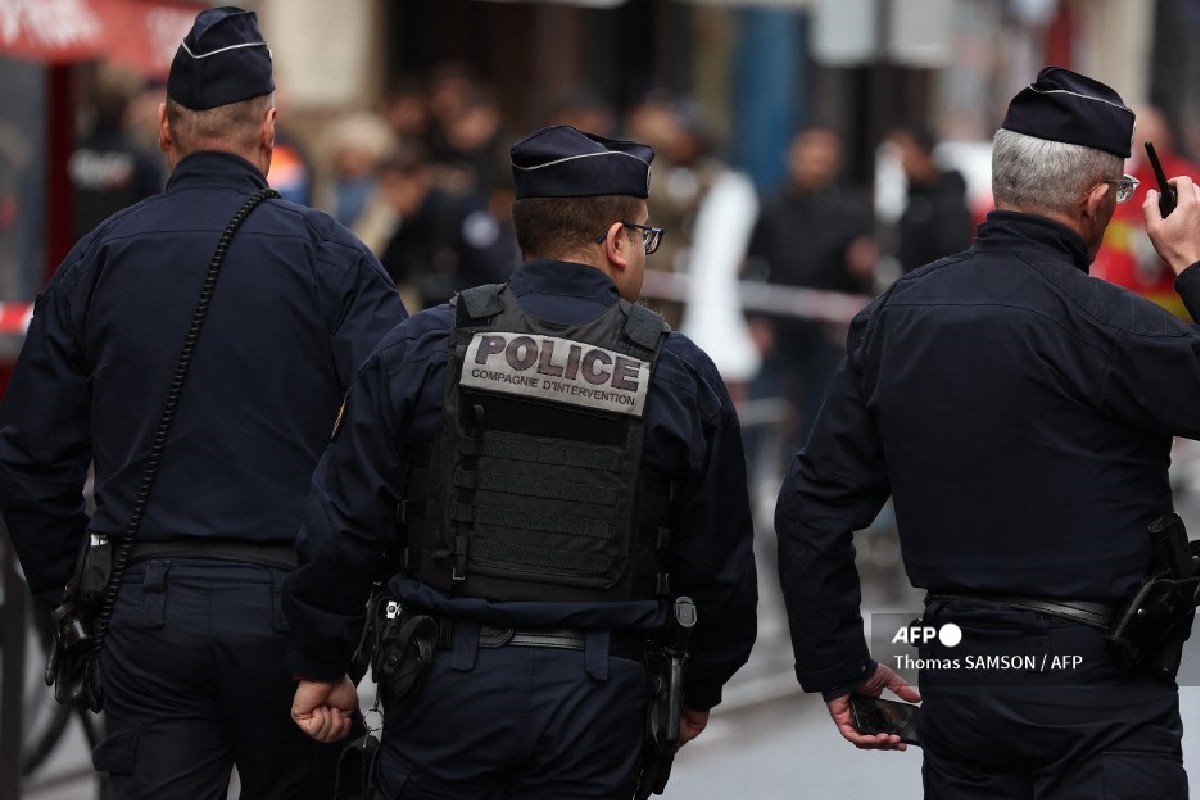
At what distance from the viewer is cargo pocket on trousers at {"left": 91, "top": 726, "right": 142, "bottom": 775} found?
453 centimetres

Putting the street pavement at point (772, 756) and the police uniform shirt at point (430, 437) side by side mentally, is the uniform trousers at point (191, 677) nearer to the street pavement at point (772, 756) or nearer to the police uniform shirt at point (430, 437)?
the police uniform shirt at point (430, 437)

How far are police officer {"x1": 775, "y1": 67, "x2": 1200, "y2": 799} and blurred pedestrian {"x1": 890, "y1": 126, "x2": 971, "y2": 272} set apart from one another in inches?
343

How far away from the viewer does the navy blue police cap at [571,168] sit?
4.23 metres

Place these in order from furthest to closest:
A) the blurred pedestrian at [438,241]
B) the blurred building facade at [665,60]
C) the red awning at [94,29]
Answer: the blurred pedestrian at [438,241] → the blurred building facade at [665,60] → the red awning at [94,29]

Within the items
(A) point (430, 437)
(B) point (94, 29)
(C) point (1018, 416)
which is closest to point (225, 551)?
(A) point (430, 437)

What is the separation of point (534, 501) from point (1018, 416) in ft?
2.91

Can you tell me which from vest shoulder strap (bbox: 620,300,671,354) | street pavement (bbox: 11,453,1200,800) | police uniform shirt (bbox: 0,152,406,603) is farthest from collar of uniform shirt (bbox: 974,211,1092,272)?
street pavement (bbox: 11,453,1200,800)

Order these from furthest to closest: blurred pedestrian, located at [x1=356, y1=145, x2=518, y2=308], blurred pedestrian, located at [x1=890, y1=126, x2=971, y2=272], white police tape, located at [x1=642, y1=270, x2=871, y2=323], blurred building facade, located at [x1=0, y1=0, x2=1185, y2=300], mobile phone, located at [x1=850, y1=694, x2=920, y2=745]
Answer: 1. blurred pedestrian, located at [x1=890, y1=126, x2=971, y2=272]
2. white police tape, located at [x1=642, y1=270, x2=871, y2=323]
3. blurred pedestrian, located at [x1=356, y1=145, x2=518, y2=308]
4. blurred building facade, located at [x1=0, y1=0, x2=1185, y2=300]
5. mobile phone, located at [x1=850, y1=694, x2=920, y2=745]

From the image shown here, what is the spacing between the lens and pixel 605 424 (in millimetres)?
4141

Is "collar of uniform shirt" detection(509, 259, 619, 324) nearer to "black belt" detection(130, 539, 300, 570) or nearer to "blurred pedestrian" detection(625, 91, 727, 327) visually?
"black belt" detection(130, 539, 300, 570)

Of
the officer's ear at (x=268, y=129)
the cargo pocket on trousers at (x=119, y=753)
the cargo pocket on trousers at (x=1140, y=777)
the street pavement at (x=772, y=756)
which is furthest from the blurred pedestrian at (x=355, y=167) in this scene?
the cargo pocket on trousers at (x=1140, y=777)

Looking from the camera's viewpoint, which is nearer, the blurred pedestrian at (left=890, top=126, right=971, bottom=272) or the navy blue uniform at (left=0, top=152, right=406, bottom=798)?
the navy blue uniform at (left=0, top=152, right=406, bottom=798)

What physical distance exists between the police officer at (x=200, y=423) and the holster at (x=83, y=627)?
48 mm

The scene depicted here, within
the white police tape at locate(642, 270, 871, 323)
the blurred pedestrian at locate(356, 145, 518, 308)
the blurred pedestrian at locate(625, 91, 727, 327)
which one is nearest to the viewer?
the blurred pedestrian at locate(356, 145, 518, 308)
